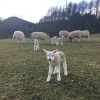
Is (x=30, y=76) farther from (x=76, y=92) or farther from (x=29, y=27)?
(x=29, y=27)

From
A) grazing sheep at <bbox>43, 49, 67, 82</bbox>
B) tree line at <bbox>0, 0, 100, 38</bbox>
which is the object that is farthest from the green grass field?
tree line at <bbox>0, 0, 100, 38</bbox>

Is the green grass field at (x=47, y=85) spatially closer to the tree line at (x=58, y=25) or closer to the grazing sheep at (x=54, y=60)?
the grazing sheep at (x=54, y=60)

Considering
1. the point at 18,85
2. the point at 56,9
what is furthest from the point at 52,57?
the point at 56,9

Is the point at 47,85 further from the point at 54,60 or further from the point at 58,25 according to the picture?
the point at 58,25

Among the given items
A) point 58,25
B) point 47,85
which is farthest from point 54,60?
point 58,25

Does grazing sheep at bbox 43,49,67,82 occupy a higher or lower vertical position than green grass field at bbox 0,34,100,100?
higher

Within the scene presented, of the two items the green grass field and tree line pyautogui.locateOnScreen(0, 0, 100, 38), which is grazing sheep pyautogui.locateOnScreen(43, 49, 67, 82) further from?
tree line pyautogui.locateOnScreen(0, 0, 100, 38)

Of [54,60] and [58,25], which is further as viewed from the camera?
[58,25]

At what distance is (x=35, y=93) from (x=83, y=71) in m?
4.04

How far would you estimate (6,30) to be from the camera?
222 ft

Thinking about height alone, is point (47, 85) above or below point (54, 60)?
below

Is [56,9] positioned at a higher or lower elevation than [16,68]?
higher

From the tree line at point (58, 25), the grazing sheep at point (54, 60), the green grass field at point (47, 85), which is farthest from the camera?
the tree line at point (58, 25)

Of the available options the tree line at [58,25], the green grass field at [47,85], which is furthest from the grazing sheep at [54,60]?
the tree line at [58,25]
